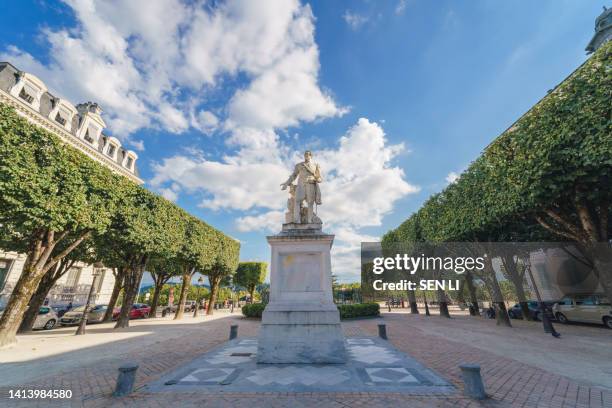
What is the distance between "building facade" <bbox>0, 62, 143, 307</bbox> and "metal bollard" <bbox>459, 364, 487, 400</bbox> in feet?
85.6

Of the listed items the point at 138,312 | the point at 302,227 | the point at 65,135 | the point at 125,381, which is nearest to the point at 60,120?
→ the point at 65,135

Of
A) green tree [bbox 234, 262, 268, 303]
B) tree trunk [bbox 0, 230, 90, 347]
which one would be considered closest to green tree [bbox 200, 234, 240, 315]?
green tree [bbox 234, 262, 268, 303]

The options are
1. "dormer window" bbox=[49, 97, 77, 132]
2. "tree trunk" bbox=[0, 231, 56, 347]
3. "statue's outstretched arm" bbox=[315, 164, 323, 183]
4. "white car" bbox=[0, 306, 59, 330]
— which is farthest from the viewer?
"dormer window" bbox=[49, 97, 77, 132]

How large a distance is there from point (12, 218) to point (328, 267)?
13.1 meters

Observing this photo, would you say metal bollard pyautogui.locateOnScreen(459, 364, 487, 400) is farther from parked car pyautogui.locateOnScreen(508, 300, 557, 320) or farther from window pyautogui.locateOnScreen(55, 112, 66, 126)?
window pyautogui.locateOnScreen(55, 112, 66, 126)

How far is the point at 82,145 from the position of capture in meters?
30.5

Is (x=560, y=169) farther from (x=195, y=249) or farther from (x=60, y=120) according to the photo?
(x=60, y=120)

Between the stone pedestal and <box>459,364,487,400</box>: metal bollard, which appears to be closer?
<box>459,364,487,400</box>: metal bollard

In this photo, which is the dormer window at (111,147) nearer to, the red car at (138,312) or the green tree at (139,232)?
the red car at (138,312)

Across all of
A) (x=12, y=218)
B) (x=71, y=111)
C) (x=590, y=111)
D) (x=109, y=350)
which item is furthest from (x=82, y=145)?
(x=590, y=111)

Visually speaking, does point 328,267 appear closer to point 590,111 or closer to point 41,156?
point 590,111

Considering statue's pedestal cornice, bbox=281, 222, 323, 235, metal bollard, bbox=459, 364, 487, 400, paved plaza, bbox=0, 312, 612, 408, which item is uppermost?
statue's pedestal cornice, bbox=281, 222, 323, 235

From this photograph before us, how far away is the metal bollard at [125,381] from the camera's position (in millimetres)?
5492

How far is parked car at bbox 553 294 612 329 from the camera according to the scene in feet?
54.0
